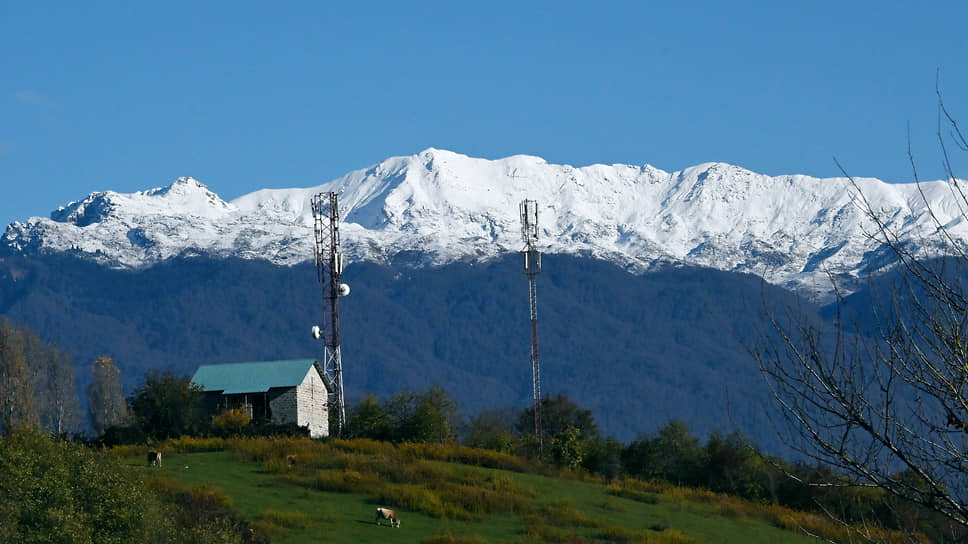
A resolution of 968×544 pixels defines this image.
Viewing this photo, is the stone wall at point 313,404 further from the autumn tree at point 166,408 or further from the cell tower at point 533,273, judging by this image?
the cell tower at point 533,273

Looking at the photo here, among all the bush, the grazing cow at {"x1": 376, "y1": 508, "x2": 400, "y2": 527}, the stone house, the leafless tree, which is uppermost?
the stone house

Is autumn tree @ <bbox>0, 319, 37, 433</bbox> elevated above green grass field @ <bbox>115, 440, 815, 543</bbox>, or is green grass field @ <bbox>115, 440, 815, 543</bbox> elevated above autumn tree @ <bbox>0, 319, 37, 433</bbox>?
autumn tree @ <bbox>0, 319, 37, 433</bbox>

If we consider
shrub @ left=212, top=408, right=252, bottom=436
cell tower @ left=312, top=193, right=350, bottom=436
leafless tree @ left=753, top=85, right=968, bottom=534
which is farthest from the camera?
cell tower @ left=312, top=193, right=350, bottom=436

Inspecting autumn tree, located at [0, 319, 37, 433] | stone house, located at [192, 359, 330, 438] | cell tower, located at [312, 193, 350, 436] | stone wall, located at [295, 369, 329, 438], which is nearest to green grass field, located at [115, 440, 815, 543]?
cell tower, located at [312, 193, 350, 436]

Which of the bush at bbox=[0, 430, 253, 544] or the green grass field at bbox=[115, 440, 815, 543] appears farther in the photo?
the green grass field at bbox=[115, 440, 815, 543]

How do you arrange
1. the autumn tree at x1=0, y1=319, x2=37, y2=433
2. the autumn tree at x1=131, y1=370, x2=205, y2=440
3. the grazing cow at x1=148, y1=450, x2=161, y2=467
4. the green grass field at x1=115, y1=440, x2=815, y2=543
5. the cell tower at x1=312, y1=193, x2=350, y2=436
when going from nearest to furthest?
the green grass field at x1=115, y1=440, x2=815, y2=543 < the grazing cow at x1=148, y1=450, x2=161, y2=467 < the autumn tree at x1=131, y1=370, x2=205, y2=440 < the cell tower at x1=312, y1=193, x2=350, y2=436 < the autumn tree at x1=0, y1=319, x2=37, y2=433

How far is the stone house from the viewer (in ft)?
251

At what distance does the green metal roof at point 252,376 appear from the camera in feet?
253

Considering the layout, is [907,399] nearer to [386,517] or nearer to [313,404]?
[386,517]

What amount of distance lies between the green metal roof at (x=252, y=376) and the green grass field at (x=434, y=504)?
51.1 ft

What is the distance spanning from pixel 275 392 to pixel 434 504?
2908cm

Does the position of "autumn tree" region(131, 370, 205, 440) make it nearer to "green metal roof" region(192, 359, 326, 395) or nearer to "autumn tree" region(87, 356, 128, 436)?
"green metal roof" region(192, 359, 326, 395)

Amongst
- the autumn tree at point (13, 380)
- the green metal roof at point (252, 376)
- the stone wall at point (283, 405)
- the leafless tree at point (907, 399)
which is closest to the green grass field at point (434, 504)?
the stone wall at point (283, 405)

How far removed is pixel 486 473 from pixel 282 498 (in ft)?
35.5
